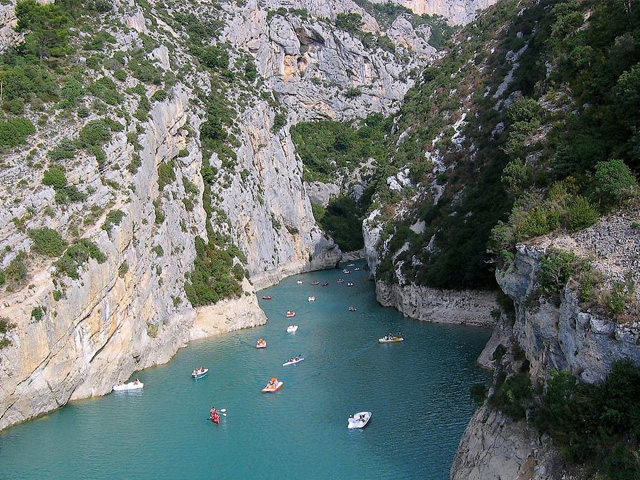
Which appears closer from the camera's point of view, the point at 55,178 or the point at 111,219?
the point at 55,178

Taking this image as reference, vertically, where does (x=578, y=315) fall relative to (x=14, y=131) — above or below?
below

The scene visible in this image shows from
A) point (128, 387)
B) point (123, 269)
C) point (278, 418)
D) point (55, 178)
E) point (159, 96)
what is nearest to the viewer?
point (278, 418)

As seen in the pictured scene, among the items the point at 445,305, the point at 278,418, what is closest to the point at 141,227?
the point at 278,418

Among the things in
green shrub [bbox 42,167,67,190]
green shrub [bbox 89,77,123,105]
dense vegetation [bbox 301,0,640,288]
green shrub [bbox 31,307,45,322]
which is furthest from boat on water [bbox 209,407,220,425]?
green shrub [bbox 89,77,123,105]

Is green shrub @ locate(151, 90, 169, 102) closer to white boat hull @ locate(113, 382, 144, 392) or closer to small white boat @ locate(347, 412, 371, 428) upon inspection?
white boat hull @ locate(113, 382, 144, 392)

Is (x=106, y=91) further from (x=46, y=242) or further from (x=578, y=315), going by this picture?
(x=578, y=315)

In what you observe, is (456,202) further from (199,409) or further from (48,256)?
(48,256)
